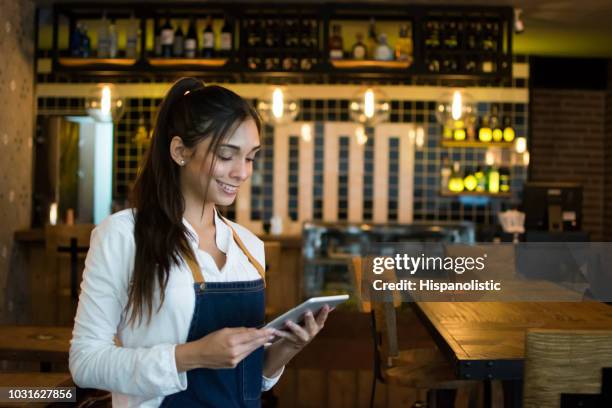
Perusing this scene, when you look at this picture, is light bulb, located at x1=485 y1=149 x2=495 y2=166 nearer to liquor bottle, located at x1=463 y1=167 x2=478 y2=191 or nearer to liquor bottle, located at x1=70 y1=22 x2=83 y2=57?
liquor bottle, located at x1=463 y1=167 x2=478 y2=191

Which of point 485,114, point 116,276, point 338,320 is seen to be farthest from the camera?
point 485,114

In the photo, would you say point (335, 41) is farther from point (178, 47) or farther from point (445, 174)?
point (445, 174)

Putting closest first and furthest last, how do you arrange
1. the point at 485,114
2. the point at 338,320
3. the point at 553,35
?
the point at 338,320, the point at 553,35, the point at 485,114

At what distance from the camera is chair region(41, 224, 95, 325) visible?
15.9 feet

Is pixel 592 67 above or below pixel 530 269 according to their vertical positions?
above

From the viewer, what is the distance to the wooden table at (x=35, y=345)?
278 cm

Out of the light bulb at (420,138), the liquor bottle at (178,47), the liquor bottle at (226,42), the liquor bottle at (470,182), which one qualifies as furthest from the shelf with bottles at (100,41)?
the liquor bottle at (470,182)

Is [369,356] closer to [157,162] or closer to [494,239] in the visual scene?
[494,239]

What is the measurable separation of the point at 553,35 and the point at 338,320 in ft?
11.2

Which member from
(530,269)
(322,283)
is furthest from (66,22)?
(530,269)

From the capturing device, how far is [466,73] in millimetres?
5637

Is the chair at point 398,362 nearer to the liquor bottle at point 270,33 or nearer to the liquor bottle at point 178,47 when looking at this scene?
the liquor bottle at point 270,33

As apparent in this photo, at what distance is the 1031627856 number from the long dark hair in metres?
1.19

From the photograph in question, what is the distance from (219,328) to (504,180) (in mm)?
6035
